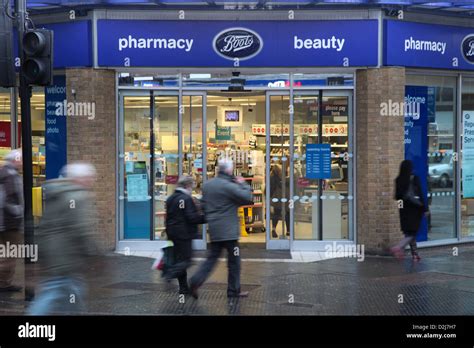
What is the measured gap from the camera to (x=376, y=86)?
12.7m

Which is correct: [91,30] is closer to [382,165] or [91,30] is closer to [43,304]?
[382,165]

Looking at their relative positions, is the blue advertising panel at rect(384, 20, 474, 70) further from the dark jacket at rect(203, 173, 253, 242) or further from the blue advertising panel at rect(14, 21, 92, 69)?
the blue advertising panel at rect(14, 21, 92, 69)

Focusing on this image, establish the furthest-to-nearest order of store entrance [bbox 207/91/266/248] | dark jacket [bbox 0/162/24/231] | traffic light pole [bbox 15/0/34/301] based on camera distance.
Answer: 1. store entrance [bbox 207/91/266/248]
2. dark jacket [bbox 0/162/24/231]
3. traffic light pole [bbox 15/0/34/301]

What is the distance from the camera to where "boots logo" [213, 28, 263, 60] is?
12.8 metres

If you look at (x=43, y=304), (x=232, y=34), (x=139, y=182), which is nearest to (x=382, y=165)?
(x=232, y=34)

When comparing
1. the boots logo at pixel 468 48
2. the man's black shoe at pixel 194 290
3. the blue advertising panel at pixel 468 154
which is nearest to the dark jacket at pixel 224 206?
the man's black shoe at pixel 194 290

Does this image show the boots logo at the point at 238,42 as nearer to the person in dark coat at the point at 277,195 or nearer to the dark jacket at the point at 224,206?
the person in dark coat at the point at 277,195

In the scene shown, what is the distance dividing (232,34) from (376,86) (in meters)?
2.85

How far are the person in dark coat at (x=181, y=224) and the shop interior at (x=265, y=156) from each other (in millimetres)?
4289

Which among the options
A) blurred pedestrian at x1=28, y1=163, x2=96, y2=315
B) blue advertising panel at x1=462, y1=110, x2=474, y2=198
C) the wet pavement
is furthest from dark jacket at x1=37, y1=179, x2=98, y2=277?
blue advertising panel at x1=462, y1=110, x2=474, y2=198

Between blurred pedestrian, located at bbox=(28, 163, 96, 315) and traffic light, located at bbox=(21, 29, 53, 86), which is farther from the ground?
traffic light, located at bbox=(21, 29, 53, 86)

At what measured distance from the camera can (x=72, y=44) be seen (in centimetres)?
1288

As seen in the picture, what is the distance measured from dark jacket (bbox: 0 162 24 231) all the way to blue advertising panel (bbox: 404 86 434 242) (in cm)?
733

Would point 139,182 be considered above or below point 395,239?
above
